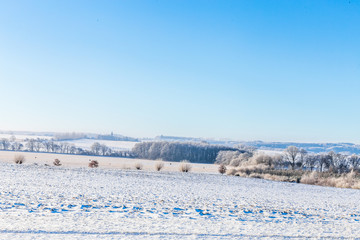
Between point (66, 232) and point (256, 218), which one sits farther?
point (256, 218)

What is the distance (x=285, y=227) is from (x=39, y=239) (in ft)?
21.4

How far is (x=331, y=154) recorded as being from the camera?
63.7 m

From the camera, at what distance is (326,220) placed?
443 inches

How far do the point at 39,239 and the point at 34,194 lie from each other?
23.5ft

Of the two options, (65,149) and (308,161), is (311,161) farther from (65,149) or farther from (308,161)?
(65,149)

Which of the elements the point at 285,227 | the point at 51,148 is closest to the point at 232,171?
the point at 285,227

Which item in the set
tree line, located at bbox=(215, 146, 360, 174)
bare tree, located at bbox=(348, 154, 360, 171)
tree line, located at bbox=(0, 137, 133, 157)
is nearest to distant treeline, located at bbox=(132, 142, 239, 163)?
tree line, located at bbox=(0, 137, 133, 157)

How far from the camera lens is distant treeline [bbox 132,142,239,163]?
100375 millimetres

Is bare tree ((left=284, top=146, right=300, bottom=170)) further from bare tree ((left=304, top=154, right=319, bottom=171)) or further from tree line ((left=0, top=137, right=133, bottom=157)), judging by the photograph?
tree line ((left=0, top=137, right=133, bottom=157))

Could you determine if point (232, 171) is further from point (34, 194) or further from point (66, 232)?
point (66, 232)

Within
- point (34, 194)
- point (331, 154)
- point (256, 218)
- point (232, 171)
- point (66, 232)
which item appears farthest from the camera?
point (331, 154)

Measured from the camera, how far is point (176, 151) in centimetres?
10556

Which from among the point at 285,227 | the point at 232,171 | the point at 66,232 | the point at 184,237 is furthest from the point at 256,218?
the point at 232,171

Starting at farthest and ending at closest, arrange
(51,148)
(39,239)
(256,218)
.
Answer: (51,148) < (256,218) < (39,239)
